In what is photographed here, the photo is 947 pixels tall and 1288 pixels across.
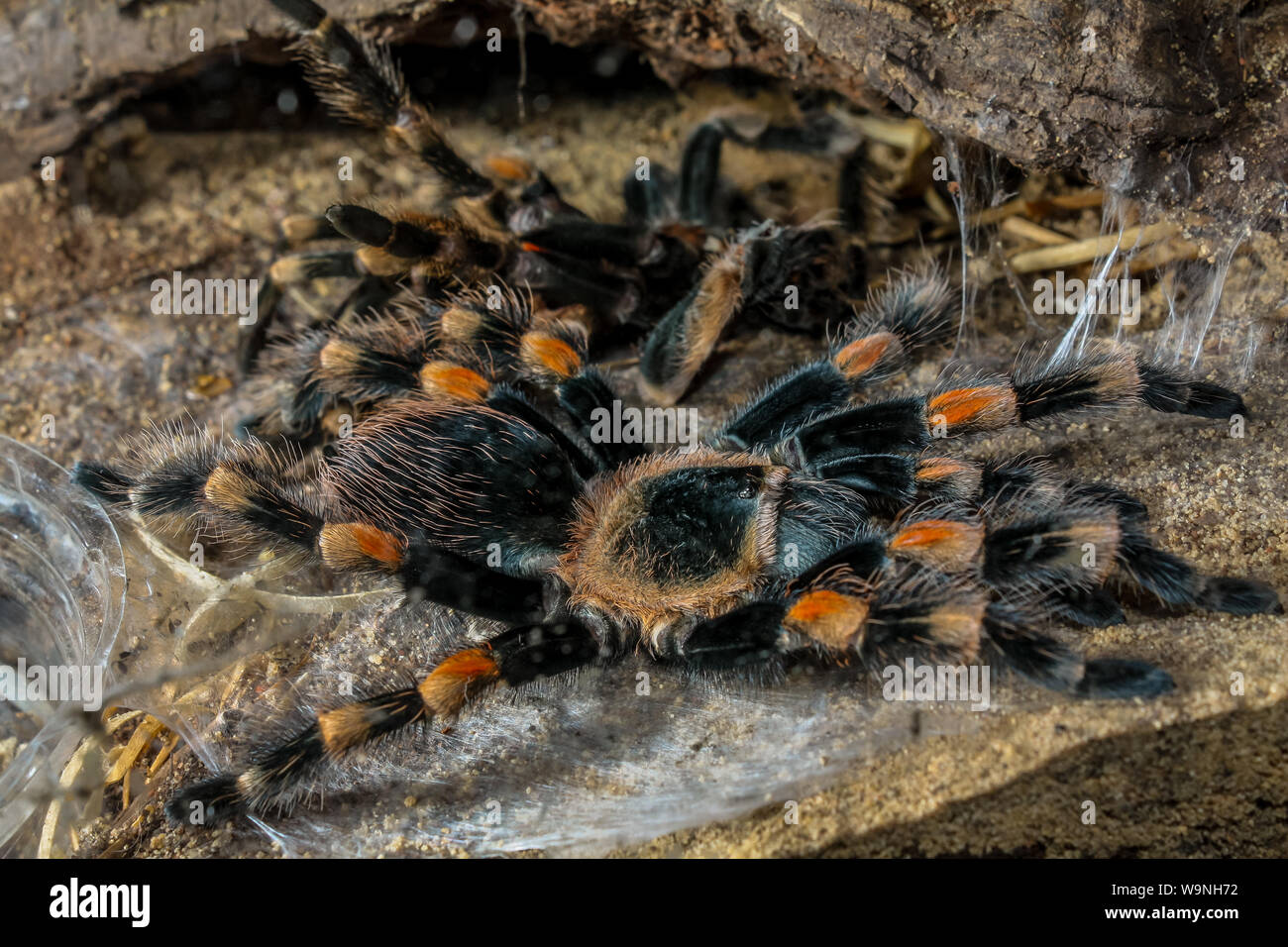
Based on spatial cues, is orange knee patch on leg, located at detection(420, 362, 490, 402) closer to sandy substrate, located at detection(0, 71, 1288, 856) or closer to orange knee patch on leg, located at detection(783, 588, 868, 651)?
sandy substrate, located at detection(0, 71, 1288, 856)

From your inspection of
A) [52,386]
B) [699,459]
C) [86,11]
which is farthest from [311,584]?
[86,11]

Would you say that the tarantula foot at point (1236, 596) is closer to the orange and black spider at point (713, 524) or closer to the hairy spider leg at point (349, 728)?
the orange and black spider at point (713, 524)

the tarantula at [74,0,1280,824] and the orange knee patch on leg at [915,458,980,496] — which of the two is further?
the orange knee patch on leg at [915,458,980,496]

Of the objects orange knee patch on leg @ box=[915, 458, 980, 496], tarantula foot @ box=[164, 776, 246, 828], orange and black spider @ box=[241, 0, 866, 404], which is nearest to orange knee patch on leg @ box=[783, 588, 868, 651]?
orange knee patch on leg @ box=[915, 458, 980, 496]

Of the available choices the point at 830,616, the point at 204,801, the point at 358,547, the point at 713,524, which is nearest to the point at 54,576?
the point at 204,801

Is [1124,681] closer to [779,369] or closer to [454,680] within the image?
[454,680]

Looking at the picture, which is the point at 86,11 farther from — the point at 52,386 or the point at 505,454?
the point at 505,454

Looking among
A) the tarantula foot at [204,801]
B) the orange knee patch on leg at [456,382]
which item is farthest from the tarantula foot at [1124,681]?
the tarantula foot at [204,801]
